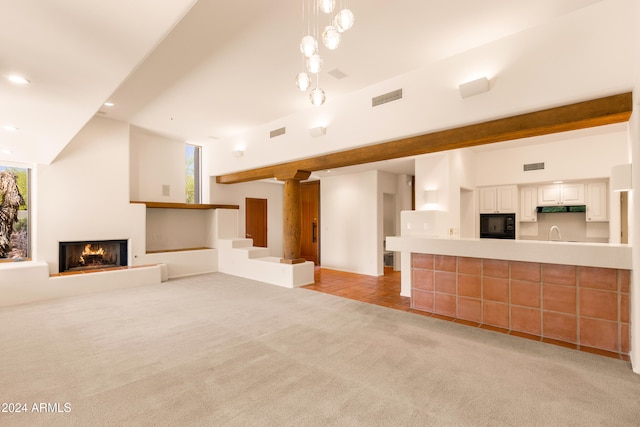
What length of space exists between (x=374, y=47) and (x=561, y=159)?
479cm

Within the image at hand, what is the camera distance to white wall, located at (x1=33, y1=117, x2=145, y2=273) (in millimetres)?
5672

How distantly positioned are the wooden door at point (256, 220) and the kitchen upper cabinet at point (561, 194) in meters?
7.54

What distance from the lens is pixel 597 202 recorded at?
223 inches

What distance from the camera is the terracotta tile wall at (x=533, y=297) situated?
125 inches

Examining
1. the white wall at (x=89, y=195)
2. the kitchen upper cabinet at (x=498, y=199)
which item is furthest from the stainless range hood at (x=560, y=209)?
the white wall at (x=89, y=195)

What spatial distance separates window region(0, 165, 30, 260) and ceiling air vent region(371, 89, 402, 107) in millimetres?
6969

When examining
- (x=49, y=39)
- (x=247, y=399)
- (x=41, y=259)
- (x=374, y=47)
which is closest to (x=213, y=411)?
(x=247, y=399)

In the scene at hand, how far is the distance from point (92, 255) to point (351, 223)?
6.19 meters

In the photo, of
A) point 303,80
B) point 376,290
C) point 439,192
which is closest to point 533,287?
point 439,192

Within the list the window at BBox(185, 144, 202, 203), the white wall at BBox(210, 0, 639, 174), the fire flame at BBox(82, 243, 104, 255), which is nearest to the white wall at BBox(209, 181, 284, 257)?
the window at BBox(185, 144, 202, 203)

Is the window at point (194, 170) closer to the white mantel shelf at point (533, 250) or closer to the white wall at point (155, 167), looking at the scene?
the white wall at point (155, 167)

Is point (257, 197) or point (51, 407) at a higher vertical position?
point (257, 197)

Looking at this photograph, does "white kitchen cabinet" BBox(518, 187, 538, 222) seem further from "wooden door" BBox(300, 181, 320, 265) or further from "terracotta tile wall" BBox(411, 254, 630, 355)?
"wooden door" BBox(300, 181, 320, 265)

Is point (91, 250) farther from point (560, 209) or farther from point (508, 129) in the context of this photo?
point (560, 209)
